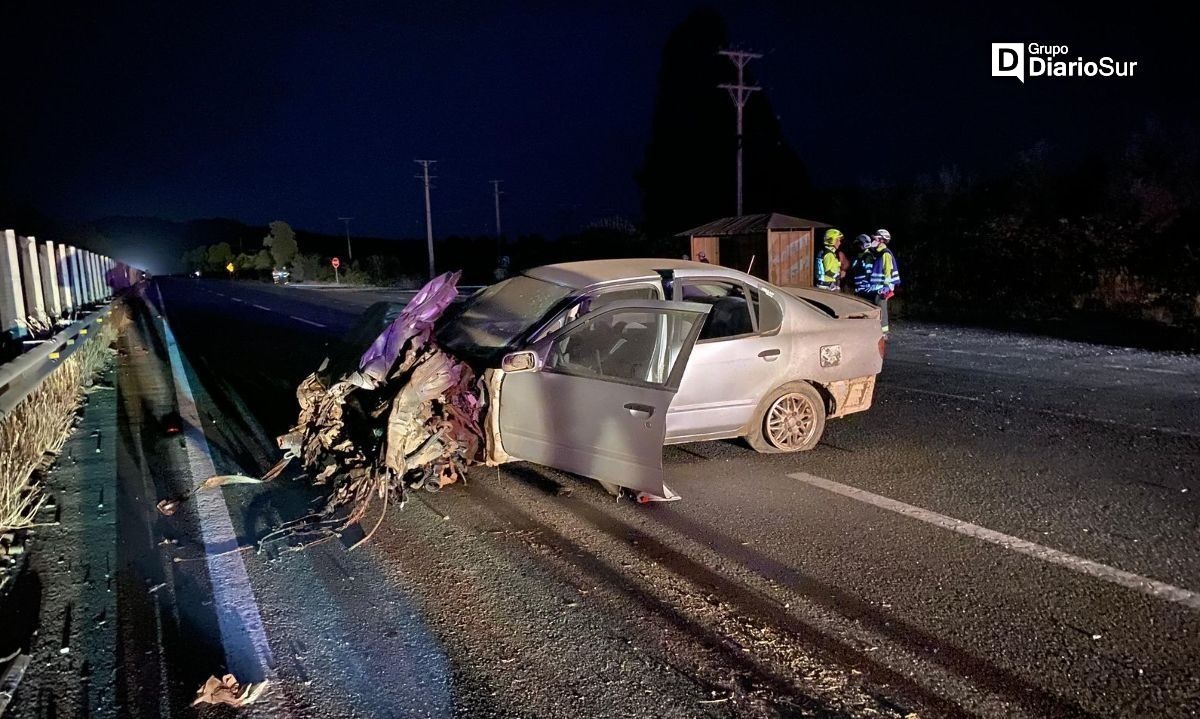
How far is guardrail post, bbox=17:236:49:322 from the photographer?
34.6 ft

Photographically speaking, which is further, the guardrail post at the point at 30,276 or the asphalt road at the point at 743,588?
the guardrail post at the point at 30,276

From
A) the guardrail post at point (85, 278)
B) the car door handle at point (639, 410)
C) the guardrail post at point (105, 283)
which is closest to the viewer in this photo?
the car door handle at point (639, 410)

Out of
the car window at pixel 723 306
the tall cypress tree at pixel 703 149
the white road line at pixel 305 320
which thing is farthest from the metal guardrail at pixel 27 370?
the tall cypress tree at pixel 703 149

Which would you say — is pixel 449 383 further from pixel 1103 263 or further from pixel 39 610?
pixel 1103 263

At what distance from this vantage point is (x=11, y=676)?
3307 millimetres

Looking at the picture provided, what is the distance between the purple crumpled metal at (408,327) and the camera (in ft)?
19.4

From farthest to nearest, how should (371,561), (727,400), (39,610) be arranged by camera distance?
(727,400), (371,561), (39,610)

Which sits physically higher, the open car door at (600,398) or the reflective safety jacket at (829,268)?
the reflective safety jacket at (829,268)

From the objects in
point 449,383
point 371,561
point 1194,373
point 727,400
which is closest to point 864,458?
point 727,400

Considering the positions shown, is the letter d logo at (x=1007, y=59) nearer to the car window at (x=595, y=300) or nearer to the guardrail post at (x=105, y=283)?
the car window at (x=595, y=300)

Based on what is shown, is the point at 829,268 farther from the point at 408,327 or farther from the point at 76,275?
the point at 76,275

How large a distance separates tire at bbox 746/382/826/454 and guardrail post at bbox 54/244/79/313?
12.2 meters

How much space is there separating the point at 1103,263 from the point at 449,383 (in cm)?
1774

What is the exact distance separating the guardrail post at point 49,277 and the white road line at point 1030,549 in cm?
1171
